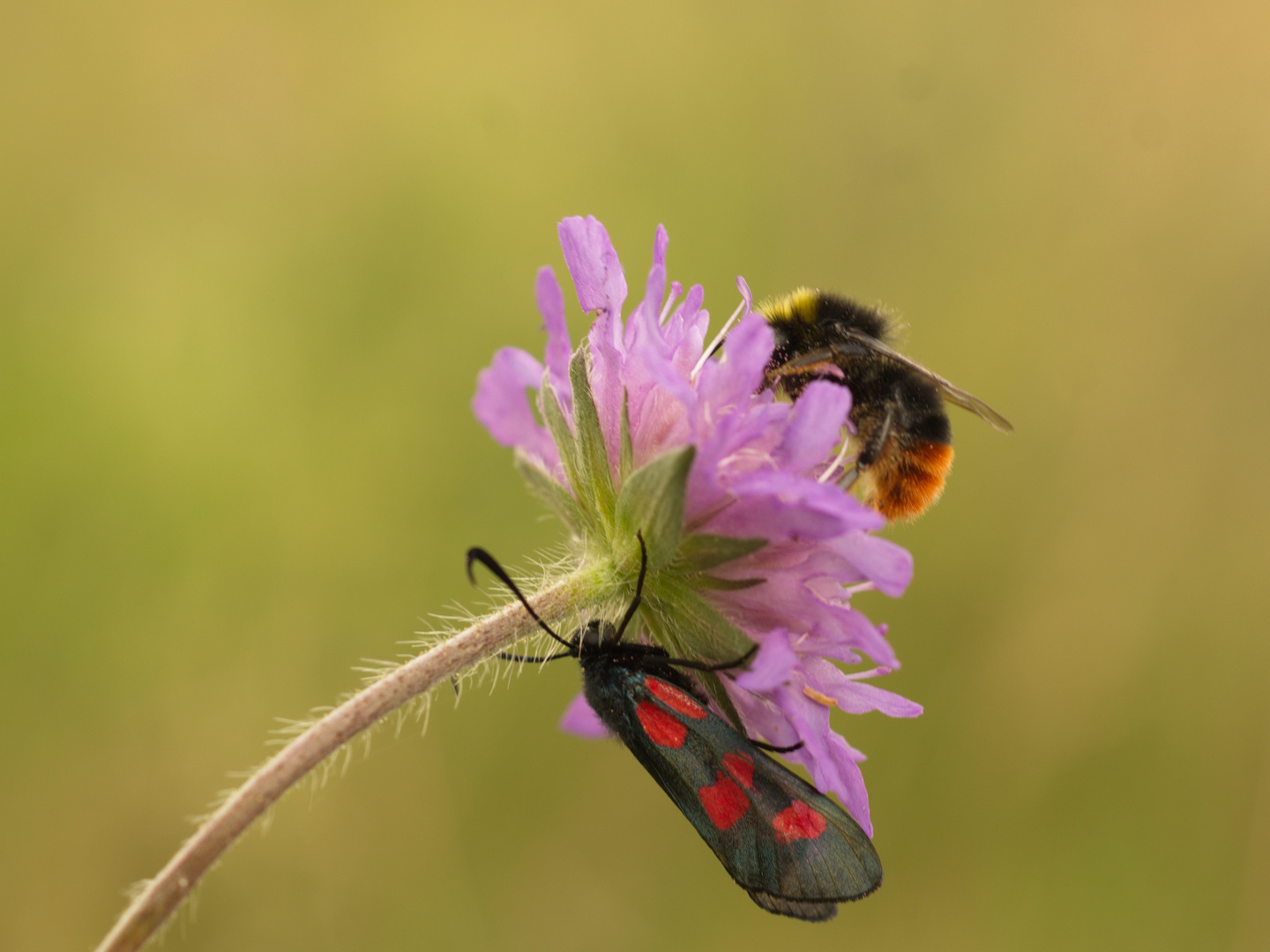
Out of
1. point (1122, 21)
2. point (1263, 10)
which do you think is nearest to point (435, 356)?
point (1122, 21)

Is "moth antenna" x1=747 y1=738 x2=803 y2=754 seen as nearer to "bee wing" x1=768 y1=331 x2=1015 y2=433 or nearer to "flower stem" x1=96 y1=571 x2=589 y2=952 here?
"flower stem" x1=96 y1=571 x2=589 y2=952

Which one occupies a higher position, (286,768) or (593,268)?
(593,268)

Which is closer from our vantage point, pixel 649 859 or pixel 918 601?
pixel 649 859

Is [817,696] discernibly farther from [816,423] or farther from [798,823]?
[816,423]

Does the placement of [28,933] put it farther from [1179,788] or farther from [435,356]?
[1179,788]

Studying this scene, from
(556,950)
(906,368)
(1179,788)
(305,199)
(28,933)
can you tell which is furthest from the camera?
(305,199)

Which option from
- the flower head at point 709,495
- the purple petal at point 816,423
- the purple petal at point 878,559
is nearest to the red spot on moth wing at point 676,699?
the flower head at point 709,495

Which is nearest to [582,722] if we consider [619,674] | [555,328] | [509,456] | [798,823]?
[619,674]
